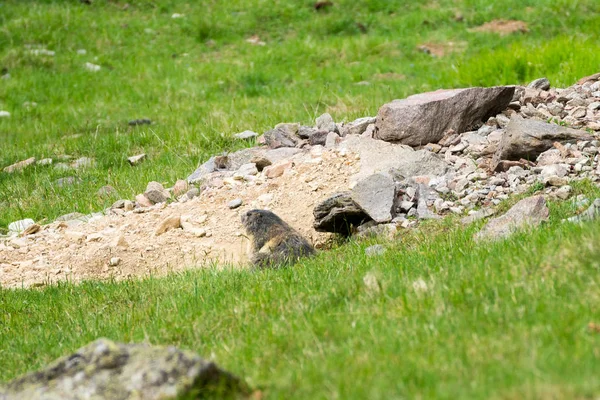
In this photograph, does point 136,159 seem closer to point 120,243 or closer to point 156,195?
point 156,195

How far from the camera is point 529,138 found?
6.79m

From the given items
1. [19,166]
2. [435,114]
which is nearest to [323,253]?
[435,114]

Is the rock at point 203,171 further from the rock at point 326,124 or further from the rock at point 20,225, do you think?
the rock at point 20,225

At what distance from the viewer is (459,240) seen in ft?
17.7

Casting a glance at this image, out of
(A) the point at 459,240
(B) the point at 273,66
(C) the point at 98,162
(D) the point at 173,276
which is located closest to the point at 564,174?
(A) the point at 459,240

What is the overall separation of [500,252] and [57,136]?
9.10 meters

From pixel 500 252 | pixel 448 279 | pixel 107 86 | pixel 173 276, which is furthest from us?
pixel 107 86

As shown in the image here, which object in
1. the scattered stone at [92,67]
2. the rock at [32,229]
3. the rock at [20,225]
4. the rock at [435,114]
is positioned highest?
the rock at [435,114]

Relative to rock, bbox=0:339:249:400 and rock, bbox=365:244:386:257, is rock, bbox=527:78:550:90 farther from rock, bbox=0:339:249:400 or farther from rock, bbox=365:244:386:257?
rock, bbox=0:339:249:400

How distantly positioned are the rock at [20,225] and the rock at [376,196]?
11.9ft

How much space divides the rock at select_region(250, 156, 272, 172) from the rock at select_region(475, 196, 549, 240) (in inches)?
122

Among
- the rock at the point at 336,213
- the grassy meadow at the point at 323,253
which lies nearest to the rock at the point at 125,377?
the grassy meadow at the point at 323,253

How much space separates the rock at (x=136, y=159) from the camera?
1012 centimetres

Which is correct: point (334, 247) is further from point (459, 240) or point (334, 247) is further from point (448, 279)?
point (448, 279)
